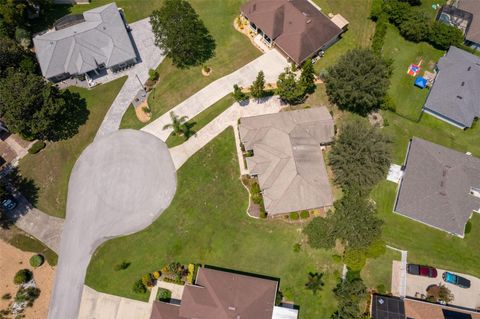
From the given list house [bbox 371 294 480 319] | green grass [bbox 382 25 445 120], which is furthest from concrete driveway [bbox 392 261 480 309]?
green grass [bbox 382 25 445 120]

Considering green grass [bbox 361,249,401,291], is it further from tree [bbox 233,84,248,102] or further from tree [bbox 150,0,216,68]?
tree [bbox 150,0,216,68]

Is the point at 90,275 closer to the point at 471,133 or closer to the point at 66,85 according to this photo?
the point at 66,85

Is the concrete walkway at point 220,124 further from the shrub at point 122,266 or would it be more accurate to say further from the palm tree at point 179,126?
the shrub at point 122,266

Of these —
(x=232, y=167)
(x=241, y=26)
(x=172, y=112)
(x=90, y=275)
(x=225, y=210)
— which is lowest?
(x=90, y=275)

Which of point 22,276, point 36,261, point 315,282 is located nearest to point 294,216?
point 315,282

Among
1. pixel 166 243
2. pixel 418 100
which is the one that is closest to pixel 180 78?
pixel 166 243
